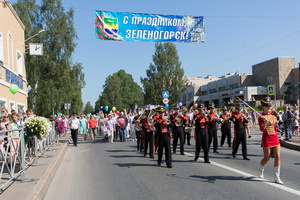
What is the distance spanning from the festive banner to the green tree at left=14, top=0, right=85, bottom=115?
18.5 m

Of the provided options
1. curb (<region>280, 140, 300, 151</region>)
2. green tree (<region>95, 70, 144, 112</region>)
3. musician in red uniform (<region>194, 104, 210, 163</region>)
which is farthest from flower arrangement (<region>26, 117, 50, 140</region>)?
green tree (<region>95, 70, 144, 112</region>)

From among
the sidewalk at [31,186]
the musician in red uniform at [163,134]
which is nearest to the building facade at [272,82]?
the musician in red uniform at [163,134]

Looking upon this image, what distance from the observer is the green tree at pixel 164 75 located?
187 ft

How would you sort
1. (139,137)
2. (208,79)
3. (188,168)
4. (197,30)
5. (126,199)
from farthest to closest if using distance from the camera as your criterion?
1. (208,79)
2. (197,30)
3. (139,137)
4. (188,168)
5. (126,199)

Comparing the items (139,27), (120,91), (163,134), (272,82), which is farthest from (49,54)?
(120,91)

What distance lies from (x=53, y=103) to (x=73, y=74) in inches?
190

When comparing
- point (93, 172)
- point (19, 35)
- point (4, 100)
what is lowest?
point (93, 172)

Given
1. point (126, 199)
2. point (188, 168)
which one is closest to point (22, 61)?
point (188, 168)

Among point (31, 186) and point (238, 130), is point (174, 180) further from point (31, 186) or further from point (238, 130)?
point (238, 130)

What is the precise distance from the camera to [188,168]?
334 inches

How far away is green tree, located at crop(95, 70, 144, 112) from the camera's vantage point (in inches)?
3258

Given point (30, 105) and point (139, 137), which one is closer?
point (139, 137)

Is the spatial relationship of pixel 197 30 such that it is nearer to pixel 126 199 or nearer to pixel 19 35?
pixel 126 199

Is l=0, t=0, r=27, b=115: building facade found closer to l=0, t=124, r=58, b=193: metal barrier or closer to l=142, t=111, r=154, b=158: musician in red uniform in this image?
l=142, t=111, r=154, b=158: musician in red uniform
